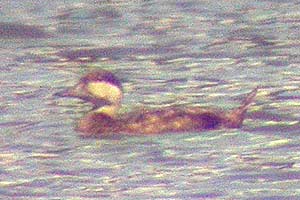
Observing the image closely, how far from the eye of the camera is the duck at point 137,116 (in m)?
13.1

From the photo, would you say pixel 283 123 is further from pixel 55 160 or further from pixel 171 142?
pixel 55 160

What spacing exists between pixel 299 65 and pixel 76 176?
154 inches

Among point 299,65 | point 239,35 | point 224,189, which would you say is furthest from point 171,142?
point 239,35

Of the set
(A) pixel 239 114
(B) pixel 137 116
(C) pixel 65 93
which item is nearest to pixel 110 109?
(C) pixel 65 93

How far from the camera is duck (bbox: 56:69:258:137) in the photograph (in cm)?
1309

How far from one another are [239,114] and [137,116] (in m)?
0.83

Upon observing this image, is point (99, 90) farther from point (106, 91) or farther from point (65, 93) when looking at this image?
point (65, 93)

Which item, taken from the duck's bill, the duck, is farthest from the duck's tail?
the duck's bill

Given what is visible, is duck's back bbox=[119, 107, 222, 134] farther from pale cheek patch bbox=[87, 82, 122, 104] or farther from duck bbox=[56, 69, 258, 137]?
pale cheek patch bbox=[87, 82, 122, 104]

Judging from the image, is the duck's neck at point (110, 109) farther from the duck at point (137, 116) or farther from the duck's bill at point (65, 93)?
the duck's bill at point (65, 93)

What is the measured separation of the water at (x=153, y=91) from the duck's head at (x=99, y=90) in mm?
148

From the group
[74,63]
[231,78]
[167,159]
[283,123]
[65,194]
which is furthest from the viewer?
[74,63]

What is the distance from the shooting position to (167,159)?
12203 millimetres

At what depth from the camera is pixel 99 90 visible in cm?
1401
